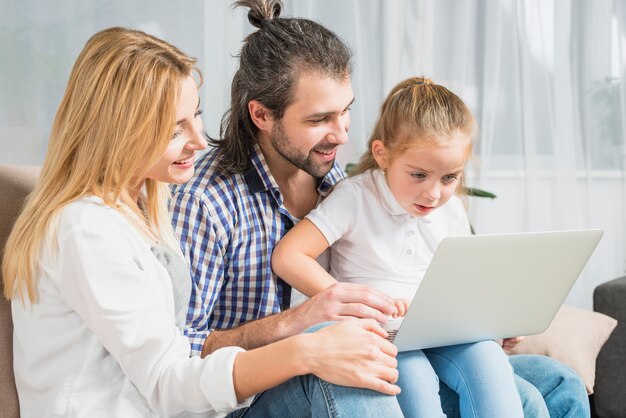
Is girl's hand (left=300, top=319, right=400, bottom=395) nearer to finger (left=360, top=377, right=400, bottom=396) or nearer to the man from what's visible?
finger (left=360, top=377, right=400, bottom=396)

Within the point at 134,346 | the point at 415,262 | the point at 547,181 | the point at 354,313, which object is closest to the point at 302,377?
the point at 354,313

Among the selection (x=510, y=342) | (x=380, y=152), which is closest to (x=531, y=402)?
(x=510, y=342)

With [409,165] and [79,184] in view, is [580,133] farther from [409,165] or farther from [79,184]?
[79,184]

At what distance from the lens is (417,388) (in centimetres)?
135

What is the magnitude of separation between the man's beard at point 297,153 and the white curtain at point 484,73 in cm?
135

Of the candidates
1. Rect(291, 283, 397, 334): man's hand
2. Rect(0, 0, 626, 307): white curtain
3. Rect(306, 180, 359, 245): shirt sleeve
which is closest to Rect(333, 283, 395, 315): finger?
Rect(291, 283, 397, 334): man's hand

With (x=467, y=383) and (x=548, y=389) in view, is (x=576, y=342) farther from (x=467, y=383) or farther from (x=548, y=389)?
(x=467, y=383)

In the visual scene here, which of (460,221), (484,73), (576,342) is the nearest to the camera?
(460,221)

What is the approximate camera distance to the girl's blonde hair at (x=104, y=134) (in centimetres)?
121

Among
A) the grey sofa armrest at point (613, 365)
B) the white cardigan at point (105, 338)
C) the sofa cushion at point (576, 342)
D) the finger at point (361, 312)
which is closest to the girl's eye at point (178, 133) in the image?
the white cardigan at point (105, 338)

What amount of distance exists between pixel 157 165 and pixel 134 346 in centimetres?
31

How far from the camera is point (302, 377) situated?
4.25 ft

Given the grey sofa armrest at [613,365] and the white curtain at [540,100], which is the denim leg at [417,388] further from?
the white curtain at [540,100]

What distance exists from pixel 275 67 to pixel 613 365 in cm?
131
